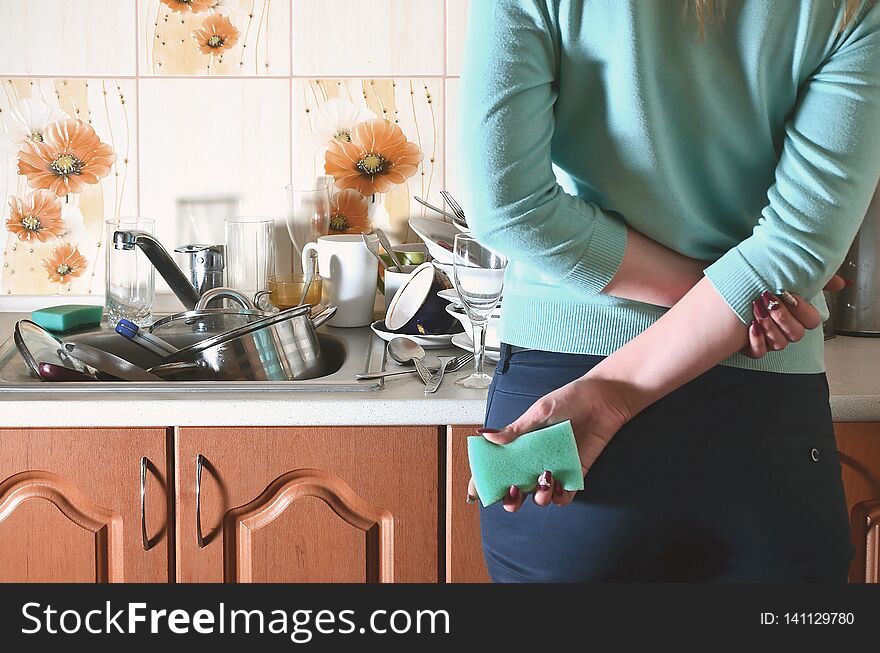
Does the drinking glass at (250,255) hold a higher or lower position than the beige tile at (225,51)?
lower

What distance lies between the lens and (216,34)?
67.8 inches

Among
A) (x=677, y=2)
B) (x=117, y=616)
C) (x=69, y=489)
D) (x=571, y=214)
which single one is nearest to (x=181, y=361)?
(x=69, y=489)

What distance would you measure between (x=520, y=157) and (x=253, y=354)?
2.38 feet

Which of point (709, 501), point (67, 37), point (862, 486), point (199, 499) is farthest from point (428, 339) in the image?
point (67, 37)

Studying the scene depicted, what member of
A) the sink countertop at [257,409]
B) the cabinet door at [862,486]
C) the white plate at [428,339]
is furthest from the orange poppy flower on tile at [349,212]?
the cabinet door at [862,486]

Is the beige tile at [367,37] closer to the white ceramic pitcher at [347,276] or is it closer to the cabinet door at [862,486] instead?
the white ceramic pitcher at [347,276]

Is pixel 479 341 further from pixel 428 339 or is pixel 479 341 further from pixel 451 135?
pixel 451 135

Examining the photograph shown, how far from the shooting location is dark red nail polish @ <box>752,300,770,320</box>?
2.55 feet

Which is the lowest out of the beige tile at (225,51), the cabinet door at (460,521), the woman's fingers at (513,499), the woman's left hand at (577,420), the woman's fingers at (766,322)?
the cabinet door at (460,521)

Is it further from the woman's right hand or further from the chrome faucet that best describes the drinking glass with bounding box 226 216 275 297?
the woman's right hand

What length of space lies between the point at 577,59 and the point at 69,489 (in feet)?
2.91

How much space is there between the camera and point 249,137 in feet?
5.78

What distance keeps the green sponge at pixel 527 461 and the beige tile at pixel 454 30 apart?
3.56 feet

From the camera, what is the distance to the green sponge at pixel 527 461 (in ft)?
2.52
